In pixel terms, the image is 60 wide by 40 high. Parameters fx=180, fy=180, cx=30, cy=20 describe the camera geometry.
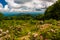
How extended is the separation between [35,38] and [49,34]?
109 centimetres

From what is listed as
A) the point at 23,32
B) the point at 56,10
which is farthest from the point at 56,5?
the point at 23,32

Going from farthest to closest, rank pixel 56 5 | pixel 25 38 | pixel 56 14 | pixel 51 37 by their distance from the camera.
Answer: pixel 56 5 < pixel 56 14 < pixel 25 38 < pixel 51 37

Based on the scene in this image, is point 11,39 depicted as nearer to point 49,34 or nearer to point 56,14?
point 49,34

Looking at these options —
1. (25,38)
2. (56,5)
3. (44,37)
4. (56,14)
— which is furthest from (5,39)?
(56,5)

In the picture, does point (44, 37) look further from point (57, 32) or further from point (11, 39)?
point (11, 39)

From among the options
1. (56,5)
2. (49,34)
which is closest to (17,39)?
(49,34)

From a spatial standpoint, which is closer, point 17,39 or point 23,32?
point 17,39

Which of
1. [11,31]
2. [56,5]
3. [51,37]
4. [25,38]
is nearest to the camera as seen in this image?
[51,37]

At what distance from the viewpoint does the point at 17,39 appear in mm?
14273

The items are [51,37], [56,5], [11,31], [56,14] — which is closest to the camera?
[51,37]

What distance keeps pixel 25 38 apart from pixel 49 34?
1982 millimetres

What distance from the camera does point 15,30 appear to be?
15844 millimetres

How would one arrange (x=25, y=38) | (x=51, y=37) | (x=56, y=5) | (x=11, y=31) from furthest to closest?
(x=56, y=5) → (x=11, y=31) → (x=25, y=38) → (x=51, y=37)

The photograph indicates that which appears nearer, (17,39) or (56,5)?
(17,39)
